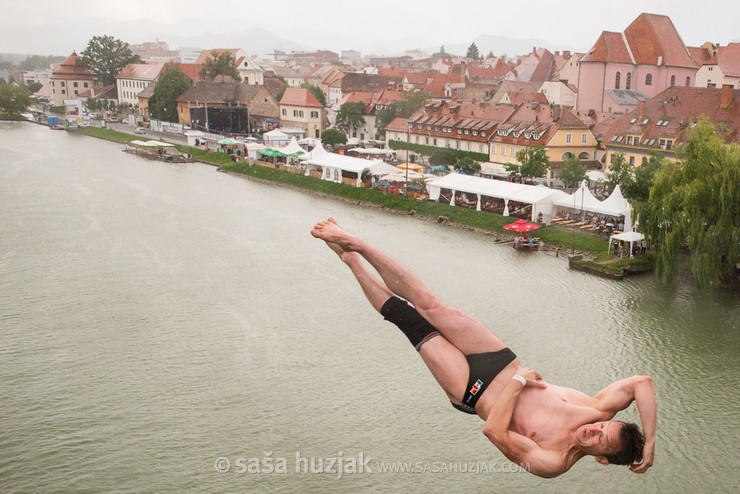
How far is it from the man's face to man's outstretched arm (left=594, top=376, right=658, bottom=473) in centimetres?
8

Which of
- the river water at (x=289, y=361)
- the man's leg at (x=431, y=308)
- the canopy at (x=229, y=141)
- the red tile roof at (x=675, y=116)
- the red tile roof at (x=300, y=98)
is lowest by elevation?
the river water at (x=289, y=361)

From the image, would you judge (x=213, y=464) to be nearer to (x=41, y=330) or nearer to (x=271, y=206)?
(x=41, y=330)

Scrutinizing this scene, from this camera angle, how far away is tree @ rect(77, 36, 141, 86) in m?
57.6

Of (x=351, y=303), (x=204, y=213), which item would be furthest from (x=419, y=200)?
(x=351, y=303)

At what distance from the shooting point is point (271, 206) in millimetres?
21641

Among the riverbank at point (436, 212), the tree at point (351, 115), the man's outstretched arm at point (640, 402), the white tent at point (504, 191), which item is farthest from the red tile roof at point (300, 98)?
the man's outstretched arm at point (640, 402)

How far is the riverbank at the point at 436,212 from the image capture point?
1578cm

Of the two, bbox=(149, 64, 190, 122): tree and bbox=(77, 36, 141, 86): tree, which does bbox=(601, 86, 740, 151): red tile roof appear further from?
bbox=(77, 36, 141, 86): tree

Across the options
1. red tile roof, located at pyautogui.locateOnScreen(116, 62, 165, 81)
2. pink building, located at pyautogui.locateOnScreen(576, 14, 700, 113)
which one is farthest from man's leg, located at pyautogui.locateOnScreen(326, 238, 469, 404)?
red tile roof, located at pyautogui.locateOnScreen(116, 62, 165, 81)

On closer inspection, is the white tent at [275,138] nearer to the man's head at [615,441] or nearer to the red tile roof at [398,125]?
the red tile roof at [398,125]

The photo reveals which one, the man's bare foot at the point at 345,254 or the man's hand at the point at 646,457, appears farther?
the man's bare foot at the point at 345,254

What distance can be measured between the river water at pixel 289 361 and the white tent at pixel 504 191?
1568 mm

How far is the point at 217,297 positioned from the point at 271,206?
30.4ft

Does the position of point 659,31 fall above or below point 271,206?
above
